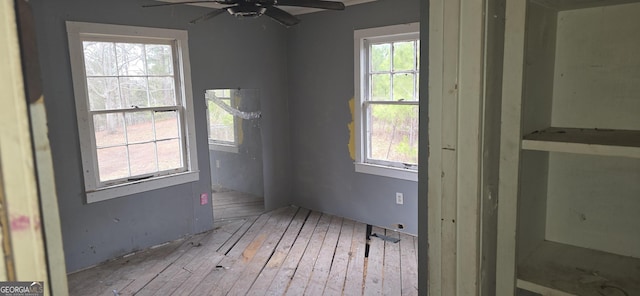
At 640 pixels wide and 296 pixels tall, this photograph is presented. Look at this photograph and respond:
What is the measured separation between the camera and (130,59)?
12.0ft

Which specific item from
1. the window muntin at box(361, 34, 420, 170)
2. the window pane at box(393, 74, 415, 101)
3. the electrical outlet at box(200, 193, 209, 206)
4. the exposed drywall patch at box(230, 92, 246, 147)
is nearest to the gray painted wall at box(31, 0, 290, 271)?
the electrical outlet at box(200, 193, 209, 206)

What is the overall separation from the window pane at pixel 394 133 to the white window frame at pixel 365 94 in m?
0.08

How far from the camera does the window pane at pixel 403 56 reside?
151 inches

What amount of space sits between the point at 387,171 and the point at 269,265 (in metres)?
1.54

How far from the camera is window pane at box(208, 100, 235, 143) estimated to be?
5473 mm

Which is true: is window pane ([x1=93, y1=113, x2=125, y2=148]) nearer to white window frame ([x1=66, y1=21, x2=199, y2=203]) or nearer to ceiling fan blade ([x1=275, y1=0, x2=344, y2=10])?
white window frame ([x1=66, y1=21, x2=199, y2=203])

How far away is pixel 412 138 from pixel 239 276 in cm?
207

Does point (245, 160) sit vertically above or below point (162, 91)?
below

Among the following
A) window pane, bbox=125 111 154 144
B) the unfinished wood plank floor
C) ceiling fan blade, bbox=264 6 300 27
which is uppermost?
ceiling fan blade, bbox=264 6 300 27

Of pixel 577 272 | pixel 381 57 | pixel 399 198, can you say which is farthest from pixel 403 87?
pixel 577 272

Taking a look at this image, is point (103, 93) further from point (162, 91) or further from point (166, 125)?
point (166, 125)

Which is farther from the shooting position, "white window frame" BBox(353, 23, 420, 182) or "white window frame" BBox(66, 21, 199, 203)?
"white window frame" BBox(353, 23, 420, 182)

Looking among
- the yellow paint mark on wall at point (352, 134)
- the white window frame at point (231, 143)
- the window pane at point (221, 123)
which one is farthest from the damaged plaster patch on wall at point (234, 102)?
the yellow paint mark on wall at point (352, 134)

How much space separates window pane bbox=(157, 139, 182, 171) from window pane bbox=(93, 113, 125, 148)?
0.38 m
